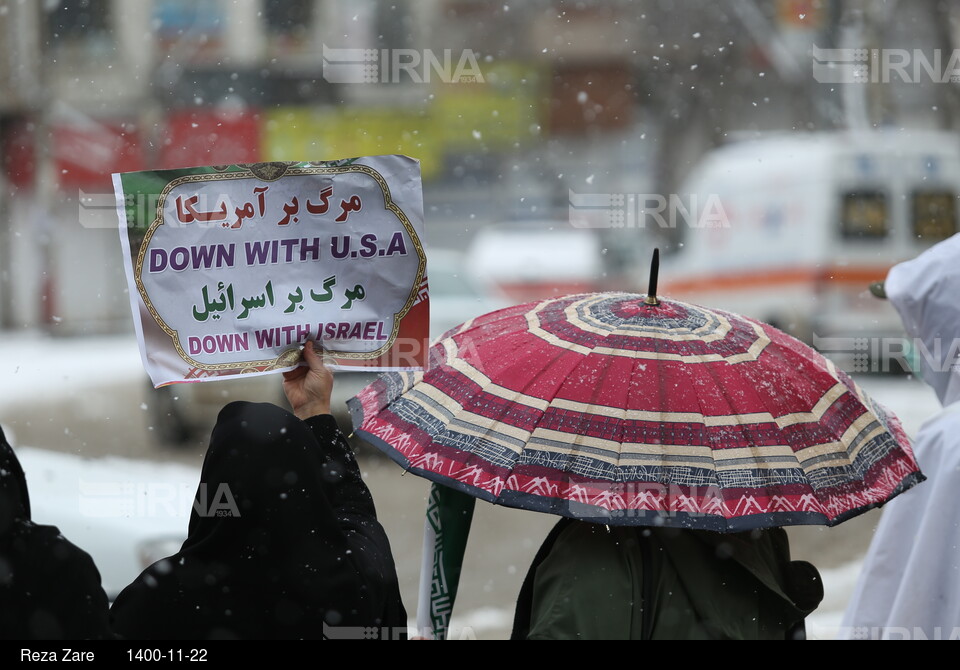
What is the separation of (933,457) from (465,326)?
145 centimetres

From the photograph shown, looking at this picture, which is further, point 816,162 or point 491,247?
point 491,247

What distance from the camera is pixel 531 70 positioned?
A: 2433cm

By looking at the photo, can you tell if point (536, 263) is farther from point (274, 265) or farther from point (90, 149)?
point (274, 265)

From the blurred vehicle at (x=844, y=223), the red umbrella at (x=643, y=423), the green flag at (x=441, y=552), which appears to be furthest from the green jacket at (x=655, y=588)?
the blurred vehicle at (x=844, y=223)

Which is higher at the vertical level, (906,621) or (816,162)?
(816,162)

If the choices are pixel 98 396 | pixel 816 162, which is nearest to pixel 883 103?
pixel 816 162

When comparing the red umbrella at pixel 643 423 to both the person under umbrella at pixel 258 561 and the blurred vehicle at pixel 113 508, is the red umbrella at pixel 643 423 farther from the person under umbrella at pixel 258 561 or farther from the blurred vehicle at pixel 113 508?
the blurred vehicle at pixel 113 508

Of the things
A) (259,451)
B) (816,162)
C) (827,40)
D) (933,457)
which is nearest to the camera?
(259,451)

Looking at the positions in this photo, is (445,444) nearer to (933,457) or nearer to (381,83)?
(933,457)

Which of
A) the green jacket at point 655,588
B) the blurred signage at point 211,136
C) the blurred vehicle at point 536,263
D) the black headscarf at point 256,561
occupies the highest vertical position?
the blurred signage at point 211,136

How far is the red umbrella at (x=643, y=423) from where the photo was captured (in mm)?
2225

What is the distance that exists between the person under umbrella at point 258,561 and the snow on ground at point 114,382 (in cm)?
317

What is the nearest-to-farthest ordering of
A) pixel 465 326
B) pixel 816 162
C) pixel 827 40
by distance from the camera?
pixel 465 326 → pixel 816 162 → pixel 827 40

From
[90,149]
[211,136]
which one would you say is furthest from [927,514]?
[90,149]
